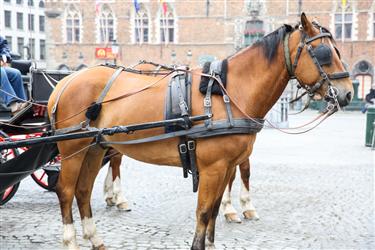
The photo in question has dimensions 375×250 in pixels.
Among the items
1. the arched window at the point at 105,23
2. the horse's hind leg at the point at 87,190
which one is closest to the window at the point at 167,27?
the arched window at the point at 105,23

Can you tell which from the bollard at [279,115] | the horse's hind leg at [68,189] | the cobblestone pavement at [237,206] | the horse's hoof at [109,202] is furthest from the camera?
the bollard at [279,115]

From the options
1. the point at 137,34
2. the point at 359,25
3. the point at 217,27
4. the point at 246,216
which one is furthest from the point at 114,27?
the point at 246,216

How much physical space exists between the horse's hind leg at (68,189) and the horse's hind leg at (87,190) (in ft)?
0.65

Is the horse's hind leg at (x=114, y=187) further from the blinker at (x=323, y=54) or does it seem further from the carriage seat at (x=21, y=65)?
the blinker at (x=323, y=54)

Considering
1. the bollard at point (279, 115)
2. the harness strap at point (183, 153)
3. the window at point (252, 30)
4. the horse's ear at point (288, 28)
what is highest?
the window at point (252, 30)

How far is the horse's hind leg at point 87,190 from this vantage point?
4309 mm

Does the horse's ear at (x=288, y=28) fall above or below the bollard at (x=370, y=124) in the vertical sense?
above

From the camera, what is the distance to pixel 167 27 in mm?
35219

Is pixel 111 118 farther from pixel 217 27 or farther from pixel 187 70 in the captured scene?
pixel 217 27

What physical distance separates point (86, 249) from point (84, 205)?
0.41 metres

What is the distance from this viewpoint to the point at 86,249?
4.41 metres

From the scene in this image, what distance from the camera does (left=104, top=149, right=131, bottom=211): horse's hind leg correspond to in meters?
5.75

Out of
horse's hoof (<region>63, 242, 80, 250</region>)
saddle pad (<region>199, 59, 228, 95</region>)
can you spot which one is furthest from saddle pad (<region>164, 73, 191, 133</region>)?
horse's hoof (<region>63, 242, 80, 250</region>)

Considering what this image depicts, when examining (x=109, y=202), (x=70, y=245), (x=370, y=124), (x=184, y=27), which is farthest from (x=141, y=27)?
(x=70, y=245)
